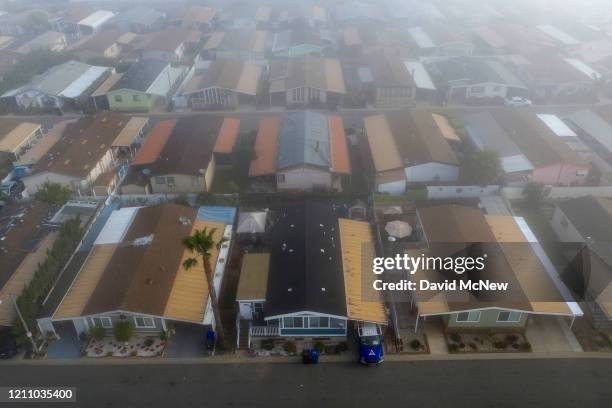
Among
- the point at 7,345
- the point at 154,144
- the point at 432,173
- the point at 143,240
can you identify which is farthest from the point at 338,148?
the point at 7,345

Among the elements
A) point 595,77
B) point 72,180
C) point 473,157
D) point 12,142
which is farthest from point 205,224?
point 595,77

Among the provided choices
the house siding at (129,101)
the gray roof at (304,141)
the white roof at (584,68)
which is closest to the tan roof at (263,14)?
the house siding at (129,101)

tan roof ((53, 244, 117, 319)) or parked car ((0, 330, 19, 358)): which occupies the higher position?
tan roof ((53, 244, 117, 319))

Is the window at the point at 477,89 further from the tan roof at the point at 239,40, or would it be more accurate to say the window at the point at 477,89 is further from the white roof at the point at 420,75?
the tan roof at the point at 239,40

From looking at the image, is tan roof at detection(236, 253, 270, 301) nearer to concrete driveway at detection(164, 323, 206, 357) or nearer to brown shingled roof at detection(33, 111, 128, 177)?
concrete driveway at detection(164, 323, 206, 357)

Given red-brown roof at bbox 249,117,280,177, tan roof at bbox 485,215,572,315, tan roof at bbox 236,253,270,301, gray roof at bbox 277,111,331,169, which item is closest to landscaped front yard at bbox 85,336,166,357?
tan roof at bbox 236,253,270,301

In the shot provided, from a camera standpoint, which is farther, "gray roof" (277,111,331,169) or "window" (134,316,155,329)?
"gray roof" (277,111,331,169)

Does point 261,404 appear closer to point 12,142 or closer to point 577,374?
point 577,374

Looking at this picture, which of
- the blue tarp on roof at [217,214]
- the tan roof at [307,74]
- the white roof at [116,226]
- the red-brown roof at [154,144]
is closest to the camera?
the white roof at [116,226]
